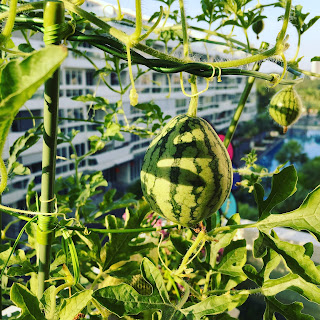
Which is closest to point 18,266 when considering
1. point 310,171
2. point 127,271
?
point 127,271

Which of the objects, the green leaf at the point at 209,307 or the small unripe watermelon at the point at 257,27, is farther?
the small unripe watermelon at the point at 257,27

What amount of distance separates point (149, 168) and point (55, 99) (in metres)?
A: 0.14

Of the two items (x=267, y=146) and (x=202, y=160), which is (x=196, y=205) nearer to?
(x=202, y=160)

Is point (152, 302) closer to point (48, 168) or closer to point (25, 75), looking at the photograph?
point (48, 168)

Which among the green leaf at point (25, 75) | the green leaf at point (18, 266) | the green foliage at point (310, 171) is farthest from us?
the green foliage at point (310, 171)

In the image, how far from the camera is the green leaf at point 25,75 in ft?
0.65

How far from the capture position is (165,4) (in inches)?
32.2

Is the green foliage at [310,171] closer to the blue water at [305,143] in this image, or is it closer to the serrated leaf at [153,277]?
the blue water at [305,143]

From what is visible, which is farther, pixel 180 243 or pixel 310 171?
pixel 310 171

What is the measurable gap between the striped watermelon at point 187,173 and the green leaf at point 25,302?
0.58 ft

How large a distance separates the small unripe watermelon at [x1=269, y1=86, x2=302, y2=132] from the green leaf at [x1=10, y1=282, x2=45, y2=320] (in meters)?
0.61

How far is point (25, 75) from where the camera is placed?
0.21m

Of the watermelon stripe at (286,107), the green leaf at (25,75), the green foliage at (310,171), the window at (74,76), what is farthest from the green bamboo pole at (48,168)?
the green foliage at (310,171)

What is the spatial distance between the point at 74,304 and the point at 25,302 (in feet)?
0.19
